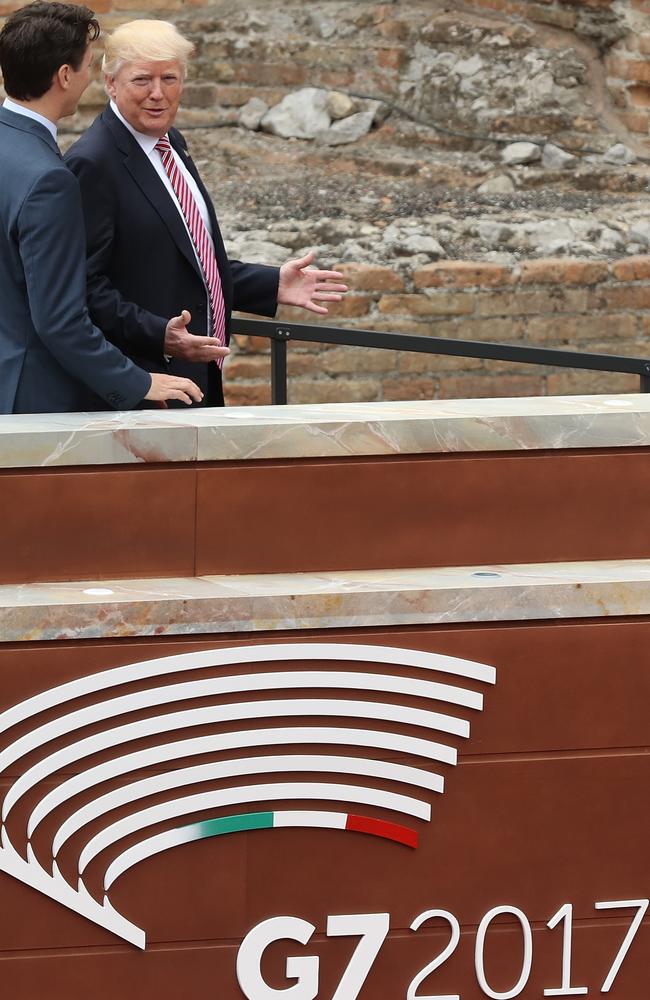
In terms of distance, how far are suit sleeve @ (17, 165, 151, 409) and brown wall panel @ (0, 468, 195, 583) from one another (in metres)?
0.24

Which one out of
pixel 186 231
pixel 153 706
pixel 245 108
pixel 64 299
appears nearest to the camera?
pixel 153 706

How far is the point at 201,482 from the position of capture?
210 centimetres

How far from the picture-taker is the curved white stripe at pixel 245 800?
2078 mm

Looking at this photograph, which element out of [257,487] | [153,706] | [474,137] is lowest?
[153,706]

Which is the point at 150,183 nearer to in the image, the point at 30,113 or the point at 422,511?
the point at 30,113

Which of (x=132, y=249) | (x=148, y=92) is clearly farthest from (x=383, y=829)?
(x=148, y=92)

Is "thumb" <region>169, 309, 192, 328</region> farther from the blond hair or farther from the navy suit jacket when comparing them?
the blond hair

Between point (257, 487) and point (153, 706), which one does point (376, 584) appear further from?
point (153, 706)

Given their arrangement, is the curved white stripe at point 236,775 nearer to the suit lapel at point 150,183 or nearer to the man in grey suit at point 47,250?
the man in grey suit at point 47,250

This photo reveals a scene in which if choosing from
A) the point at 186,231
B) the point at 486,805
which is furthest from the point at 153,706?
the point at 186,231

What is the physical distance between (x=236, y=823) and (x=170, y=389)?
69 cm

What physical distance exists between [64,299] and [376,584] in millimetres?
644

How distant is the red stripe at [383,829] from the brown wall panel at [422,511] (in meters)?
0.38

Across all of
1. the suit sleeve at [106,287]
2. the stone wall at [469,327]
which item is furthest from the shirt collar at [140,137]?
the stone wall at [469,327]
